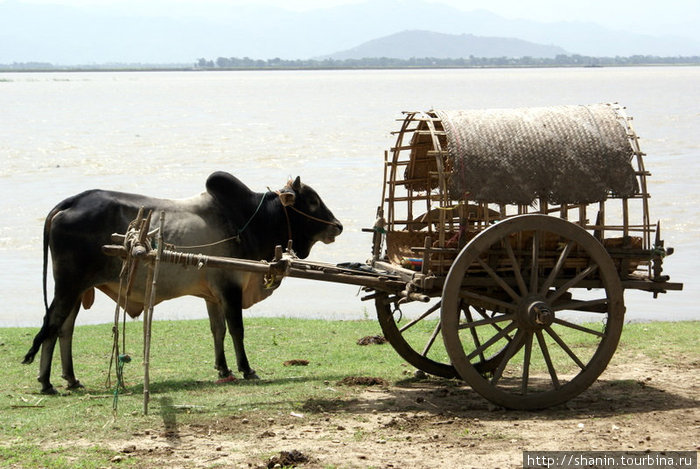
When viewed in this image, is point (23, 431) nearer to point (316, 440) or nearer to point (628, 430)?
point (316, 440)

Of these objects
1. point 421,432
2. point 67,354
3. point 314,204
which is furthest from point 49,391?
point 421,432

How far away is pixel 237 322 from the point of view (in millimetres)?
9406

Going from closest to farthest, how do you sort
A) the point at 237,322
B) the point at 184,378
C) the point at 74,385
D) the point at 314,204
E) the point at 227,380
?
the point at 74,385
the point at 227,380
the point at 237,322
the point at 184,378
the point at 314,204

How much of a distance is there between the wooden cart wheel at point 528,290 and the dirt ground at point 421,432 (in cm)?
24

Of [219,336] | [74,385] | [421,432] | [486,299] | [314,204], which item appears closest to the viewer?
[421,432]

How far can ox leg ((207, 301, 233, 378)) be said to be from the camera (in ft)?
31.3

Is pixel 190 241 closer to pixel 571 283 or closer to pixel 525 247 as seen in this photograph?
pixel 525 247

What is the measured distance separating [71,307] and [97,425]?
1.85 metres

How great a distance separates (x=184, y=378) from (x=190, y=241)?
130 centimetres

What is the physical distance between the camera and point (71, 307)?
902 centimetres

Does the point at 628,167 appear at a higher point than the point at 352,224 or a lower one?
higher

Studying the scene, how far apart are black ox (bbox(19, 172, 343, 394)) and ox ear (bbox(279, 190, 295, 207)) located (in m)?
0.01

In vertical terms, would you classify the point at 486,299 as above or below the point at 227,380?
above

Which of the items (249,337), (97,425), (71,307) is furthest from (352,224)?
(97,425)
